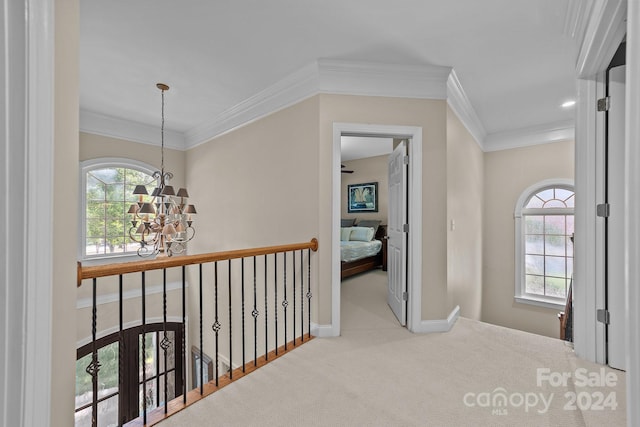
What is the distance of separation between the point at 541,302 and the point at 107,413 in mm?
6764

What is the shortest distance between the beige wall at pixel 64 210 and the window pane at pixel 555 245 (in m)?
5.54

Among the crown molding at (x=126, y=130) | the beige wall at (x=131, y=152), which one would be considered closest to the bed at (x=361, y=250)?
the beige wall at (x=131, y=152)

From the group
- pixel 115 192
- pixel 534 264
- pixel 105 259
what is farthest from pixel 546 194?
pixel 105 259

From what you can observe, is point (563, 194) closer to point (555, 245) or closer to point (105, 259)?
point (555, 245)

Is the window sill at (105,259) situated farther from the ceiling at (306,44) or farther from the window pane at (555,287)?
the window pane at (555,287)

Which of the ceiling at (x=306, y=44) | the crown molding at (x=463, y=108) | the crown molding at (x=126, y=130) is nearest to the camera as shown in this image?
the ceiling at (x=306, y=44)

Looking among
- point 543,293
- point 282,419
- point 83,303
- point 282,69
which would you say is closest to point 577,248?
point 282,419

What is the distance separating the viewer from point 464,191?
341 centimetres

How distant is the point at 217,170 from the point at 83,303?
2.53 m

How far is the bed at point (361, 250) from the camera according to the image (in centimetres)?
483

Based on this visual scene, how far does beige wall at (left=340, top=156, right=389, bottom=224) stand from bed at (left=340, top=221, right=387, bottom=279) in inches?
12.4

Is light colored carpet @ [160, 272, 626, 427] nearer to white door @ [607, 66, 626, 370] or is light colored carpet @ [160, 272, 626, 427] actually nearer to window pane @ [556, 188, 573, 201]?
white door @ [607, 66, 626, 370]

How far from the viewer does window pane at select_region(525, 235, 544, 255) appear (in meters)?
4.36

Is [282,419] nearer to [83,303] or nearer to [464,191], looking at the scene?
[464,191]
